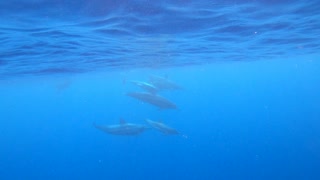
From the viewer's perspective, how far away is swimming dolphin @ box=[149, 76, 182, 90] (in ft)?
65.3

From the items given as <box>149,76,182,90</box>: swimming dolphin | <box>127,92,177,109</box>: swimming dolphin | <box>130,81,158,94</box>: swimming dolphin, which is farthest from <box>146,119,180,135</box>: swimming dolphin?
<box>149,76,182,90</box>: swimming dolphin

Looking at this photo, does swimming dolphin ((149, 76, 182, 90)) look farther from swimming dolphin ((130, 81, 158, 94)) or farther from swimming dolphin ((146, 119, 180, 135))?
swimming dolphin ((146, 119, 180, 135))

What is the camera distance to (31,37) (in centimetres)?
1355

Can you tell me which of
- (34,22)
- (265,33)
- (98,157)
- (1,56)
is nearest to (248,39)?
(265,33)

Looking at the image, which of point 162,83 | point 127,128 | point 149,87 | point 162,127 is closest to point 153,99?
point 149,87

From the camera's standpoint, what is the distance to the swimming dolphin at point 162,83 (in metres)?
19.9

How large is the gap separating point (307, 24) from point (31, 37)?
11.9m

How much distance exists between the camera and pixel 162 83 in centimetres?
1998

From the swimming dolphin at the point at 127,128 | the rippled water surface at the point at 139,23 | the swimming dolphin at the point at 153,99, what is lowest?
the swimming dolphin at the point at 127,128

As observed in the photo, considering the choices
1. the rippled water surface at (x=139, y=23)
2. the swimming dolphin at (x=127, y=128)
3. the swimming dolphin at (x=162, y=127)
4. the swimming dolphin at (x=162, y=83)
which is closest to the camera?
the rippled water surface at (x=139, y=23)

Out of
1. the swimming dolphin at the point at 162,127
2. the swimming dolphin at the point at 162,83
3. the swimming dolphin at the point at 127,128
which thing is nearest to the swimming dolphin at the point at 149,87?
the swimming dolphin at the point at 162,83

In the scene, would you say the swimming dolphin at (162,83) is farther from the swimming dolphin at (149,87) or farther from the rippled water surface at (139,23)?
the rippled water surface at (139,23)

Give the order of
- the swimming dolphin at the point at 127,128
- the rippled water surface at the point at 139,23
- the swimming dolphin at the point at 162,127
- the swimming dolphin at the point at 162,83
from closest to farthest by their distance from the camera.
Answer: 1. the rippled water surface at the point at 139,23
2. the swimming dolphin at the point at 127,128
3. the swimming dolphin at the point at 162,127
4. the swimming dolphin at the point at 162,83

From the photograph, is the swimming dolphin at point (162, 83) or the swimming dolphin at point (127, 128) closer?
the swimming dolphin at point (127, 128)
